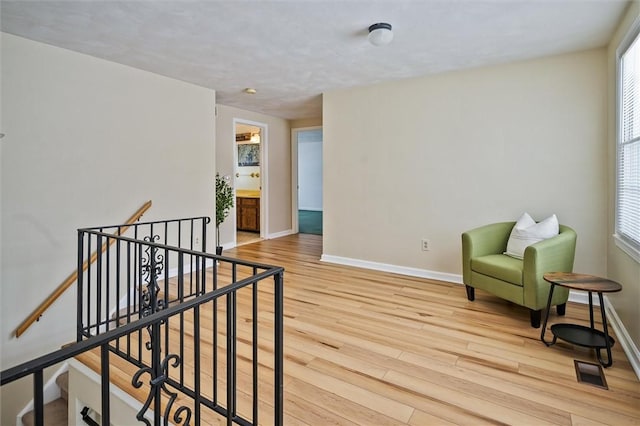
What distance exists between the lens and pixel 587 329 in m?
2.44

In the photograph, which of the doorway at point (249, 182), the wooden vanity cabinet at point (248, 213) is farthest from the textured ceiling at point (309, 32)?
the wooden vanity cabinet at point (248, 213)

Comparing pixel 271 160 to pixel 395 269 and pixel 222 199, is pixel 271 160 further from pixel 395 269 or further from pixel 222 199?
pixel 395 269

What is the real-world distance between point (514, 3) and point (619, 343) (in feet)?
8.13

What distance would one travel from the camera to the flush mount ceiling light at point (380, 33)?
2637mm

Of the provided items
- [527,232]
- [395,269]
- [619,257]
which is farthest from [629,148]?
[395,269]

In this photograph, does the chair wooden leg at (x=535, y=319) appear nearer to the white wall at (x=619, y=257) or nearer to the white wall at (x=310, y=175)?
the white wall at (x=619, y=257)

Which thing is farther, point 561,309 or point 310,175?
point 310,175

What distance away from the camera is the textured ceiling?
2396 millimetres

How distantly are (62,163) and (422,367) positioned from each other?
137 inches

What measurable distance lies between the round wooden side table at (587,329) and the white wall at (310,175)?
10.2 m

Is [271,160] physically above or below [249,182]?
above

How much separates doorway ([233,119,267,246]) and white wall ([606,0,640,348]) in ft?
16.1

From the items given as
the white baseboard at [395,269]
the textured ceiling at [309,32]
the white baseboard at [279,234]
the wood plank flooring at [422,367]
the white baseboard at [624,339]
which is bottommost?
the wood plank flooring at [422,367]

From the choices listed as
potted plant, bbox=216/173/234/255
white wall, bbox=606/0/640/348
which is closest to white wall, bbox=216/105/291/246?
potted plant, bbox=216/173/234/255
